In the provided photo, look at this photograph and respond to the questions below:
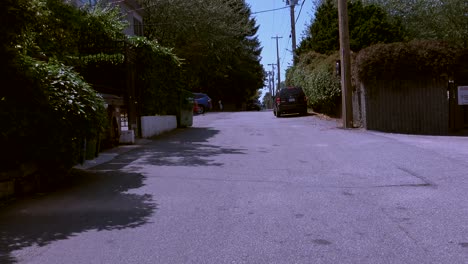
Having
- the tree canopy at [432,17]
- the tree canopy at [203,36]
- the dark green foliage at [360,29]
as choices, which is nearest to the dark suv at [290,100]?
the dark green foliage at [360,29]

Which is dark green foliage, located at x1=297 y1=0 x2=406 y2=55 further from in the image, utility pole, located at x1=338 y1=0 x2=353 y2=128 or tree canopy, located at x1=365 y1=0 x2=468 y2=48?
utility pole, located at x1=338 y1=0 x2=353 y2=128

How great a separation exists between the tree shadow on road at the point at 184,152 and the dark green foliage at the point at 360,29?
12.5 meters

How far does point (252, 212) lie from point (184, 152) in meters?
6.02

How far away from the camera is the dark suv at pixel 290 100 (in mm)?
27828

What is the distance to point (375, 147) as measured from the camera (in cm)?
1274

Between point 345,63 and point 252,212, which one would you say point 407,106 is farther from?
point 252,212

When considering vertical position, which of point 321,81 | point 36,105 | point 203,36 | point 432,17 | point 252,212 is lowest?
point 252,212

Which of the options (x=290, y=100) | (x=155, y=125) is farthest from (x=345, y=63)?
(x=290, y=100)

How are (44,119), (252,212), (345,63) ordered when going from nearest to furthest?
(252,212) < (44,119) < (345,63)

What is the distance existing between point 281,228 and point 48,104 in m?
4.14

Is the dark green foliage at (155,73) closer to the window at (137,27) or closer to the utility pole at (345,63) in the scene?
the utility pole at (345,63)

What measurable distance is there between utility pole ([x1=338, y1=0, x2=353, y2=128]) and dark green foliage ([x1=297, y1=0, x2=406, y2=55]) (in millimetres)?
7128

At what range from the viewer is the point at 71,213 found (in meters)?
6.68

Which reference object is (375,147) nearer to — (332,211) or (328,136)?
(328,136)
